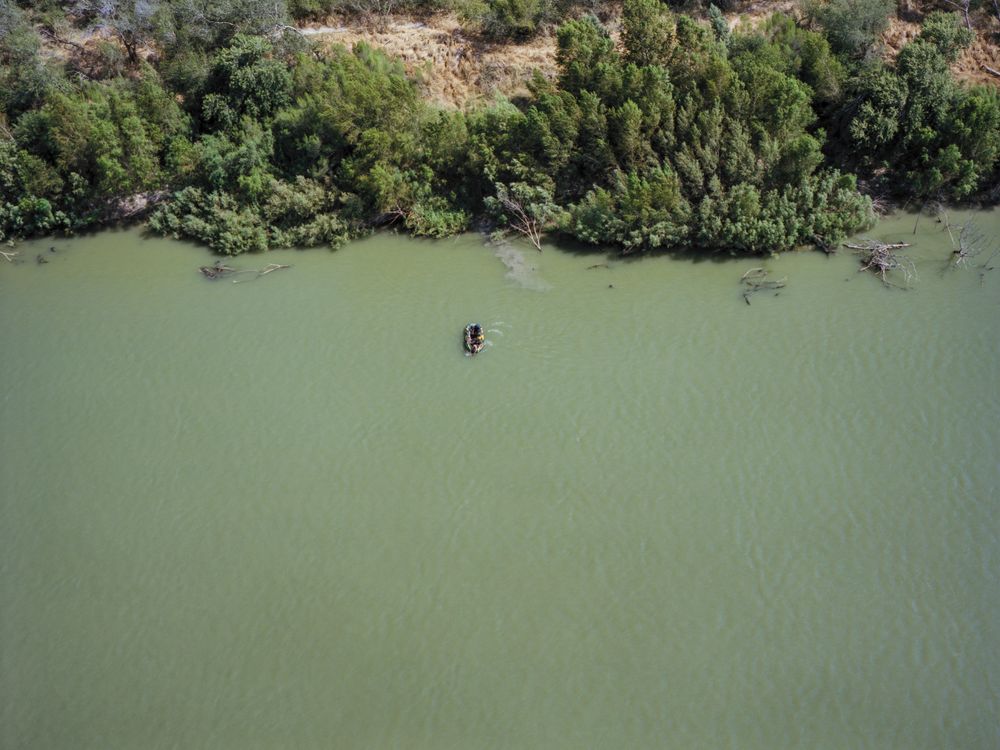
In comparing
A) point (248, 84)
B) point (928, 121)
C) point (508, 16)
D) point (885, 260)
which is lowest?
point (885, 260)

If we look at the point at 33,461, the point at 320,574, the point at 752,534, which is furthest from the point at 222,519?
the point at 752,534

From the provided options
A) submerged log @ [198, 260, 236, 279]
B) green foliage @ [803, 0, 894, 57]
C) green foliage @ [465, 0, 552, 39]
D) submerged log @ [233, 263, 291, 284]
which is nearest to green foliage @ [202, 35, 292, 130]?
submerged log @ [198, 260, 236, 279]

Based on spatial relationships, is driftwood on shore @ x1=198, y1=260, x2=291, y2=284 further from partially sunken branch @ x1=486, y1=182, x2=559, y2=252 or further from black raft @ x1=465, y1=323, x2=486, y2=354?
black raft @ x1=465, y1=323, x2=486, y2=354

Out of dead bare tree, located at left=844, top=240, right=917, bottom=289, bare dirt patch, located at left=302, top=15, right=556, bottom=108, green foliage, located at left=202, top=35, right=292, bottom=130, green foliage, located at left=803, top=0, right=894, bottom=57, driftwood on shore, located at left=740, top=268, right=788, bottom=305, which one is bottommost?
driftwood on shore, located at left=740, top=268, right=788, bottom=305

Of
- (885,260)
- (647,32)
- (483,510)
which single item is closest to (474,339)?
(483,510)

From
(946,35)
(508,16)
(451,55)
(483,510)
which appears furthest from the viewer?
(451,55)

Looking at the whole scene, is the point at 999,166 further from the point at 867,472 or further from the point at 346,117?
the point at 346,117

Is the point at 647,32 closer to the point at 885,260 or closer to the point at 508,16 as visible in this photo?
the point at 508,16
